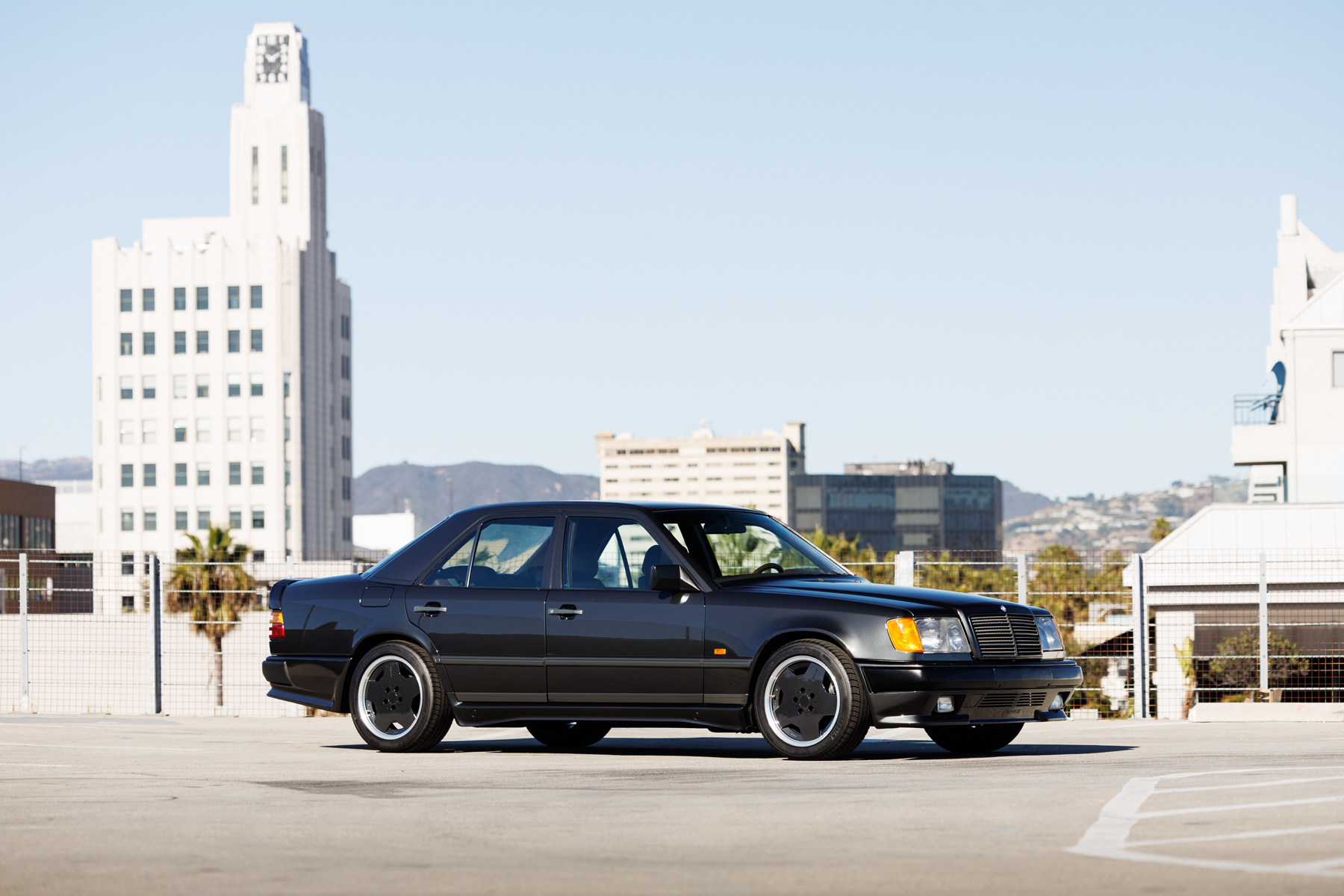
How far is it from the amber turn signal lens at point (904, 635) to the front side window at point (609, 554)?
1.52m

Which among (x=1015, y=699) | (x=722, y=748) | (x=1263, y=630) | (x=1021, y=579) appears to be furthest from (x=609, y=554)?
(x=1263, y=630)

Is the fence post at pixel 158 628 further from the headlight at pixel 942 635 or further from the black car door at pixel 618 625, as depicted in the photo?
the headlight at pixel 942 635

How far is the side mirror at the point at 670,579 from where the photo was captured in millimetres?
10925

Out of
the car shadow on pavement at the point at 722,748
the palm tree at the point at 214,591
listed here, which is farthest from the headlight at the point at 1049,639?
the palm tree at the point at 214,591

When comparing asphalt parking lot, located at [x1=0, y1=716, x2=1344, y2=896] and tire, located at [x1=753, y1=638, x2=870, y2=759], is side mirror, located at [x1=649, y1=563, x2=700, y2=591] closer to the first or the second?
tire, located at [x1=753, y1=638, x2=870, y2=759]

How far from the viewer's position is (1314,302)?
45500mm

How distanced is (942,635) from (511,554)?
2.88 meters

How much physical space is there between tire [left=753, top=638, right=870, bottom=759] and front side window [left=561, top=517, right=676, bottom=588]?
1.05m

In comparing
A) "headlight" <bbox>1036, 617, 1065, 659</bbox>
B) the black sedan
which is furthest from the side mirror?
"headlight" <bbox>1036, 617, 1065, 659</bbox>

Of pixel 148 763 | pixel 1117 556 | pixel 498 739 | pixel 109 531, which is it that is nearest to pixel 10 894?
pixel 148 763

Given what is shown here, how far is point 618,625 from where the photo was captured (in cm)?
1116

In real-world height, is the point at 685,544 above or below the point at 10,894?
above

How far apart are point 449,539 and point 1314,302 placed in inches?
1500

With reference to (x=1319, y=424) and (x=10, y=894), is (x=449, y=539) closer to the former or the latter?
(x=10, y=894)
